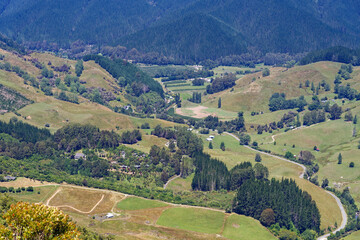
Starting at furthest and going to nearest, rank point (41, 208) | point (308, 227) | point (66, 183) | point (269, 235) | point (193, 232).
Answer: point (66, 183) < point (308, 227) < point (269, 235) < point (193, 232) < point (41, 208)

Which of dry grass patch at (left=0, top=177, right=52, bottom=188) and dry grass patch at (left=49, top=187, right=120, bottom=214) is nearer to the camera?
dry grass patch at (left=49, top=187, right=120, bottom=214)

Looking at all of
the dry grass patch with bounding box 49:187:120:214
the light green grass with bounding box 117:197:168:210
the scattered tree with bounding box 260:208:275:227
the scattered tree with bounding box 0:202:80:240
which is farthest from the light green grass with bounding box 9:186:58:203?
the scattered tree with bounding box 0:202:80:240

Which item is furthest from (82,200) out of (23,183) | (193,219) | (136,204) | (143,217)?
(193,219)

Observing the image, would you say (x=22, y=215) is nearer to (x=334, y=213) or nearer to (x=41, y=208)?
(x=41, y=208)

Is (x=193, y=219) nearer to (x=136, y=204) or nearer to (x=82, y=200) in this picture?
(x=136, y=204)

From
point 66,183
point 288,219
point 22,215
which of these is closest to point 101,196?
point 66,183

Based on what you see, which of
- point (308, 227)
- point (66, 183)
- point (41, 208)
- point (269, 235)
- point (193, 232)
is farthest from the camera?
point (66, 183)

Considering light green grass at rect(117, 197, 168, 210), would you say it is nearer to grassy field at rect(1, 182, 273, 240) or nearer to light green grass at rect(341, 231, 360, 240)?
grassy field at rect(1, 182, 273, 240)
